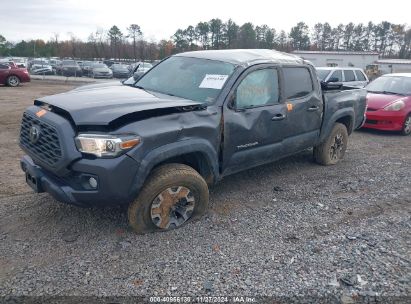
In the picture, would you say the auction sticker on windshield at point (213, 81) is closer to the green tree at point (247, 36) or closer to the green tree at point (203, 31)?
the green tree at point (247, 36)

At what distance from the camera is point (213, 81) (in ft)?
13.7

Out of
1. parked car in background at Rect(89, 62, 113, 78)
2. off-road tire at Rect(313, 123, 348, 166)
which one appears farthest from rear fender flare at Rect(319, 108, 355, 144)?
parked car in background at Rect(89, 62, 113, 78)

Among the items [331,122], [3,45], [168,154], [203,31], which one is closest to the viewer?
[168,154]

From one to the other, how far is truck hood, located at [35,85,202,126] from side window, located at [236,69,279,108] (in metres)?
0.62

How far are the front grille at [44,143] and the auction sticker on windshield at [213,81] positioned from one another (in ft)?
5.75

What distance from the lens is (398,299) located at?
2869 millimetres

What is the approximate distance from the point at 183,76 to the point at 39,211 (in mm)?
2333

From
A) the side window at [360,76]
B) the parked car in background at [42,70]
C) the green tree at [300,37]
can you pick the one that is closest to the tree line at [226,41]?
the green tree at [300,37]

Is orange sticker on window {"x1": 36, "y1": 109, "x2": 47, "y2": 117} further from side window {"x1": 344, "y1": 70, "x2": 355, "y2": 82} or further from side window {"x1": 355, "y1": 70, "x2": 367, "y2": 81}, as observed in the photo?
side window {"x1": 355, "y1": 70, "x2": 367, "y2": 81}

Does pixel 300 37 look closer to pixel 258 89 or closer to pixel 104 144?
pixel 258 89

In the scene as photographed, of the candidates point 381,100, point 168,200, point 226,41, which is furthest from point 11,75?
point 226,41

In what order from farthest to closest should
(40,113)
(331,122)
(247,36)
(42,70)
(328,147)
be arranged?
(247,36)
(42,70)
(328,147)
(331,122)
(40,113)

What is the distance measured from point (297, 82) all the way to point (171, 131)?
7.87 feet

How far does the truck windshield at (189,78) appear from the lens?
4.12 m
